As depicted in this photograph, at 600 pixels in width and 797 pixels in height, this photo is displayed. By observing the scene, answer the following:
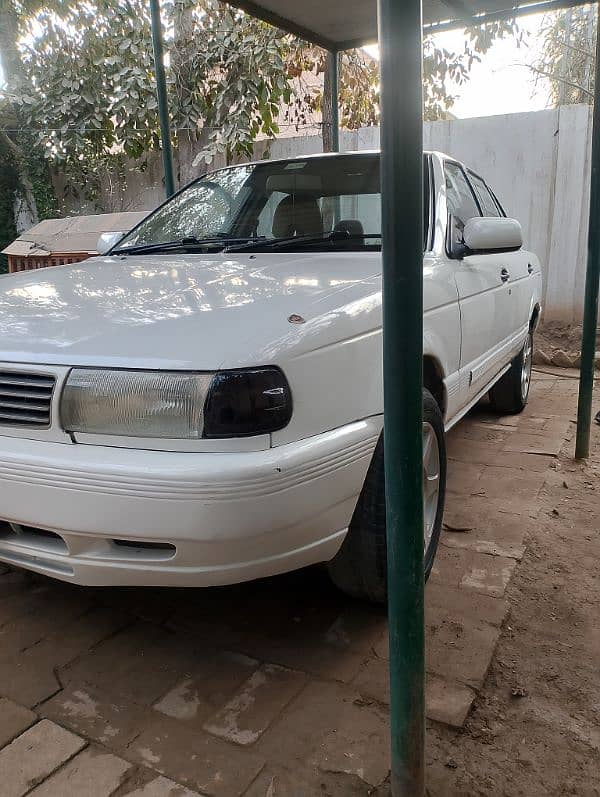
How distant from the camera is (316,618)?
2424 mm

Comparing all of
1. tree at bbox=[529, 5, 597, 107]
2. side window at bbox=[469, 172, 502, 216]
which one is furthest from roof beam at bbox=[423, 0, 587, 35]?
tree at bbox=[529, 5, 597, 107]

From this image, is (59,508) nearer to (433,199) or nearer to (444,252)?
(444,252)

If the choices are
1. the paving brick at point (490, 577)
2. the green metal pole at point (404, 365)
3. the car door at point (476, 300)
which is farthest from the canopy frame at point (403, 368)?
Result: the car door at point (476, 300)

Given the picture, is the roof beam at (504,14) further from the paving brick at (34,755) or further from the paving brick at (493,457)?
the paving brick at (34,755)

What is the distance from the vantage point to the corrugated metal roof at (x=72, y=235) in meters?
7.67

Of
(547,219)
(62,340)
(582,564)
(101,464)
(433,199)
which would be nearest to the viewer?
(101,464)

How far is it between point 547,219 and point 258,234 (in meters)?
5.35

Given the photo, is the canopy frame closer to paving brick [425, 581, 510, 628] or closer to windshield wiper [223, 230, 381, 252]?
paving brick [425, 581, 510, 628]

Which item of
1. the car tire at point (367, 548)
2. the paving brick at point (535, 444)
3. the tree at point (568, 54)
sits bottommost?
the paving brick at point (535, 444)

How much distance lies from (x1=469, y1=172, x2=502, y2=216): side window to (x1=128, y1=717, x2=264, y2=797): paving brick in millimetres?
3450

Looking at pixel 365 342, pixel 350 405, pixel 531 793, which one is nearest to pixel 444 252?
pixel 365 342

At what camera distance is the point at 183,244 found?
324 cm

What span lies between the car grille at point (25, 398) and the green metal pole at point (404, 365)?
1.01 metres

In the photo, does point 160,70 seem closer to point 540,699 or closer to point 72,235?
point 72,235
